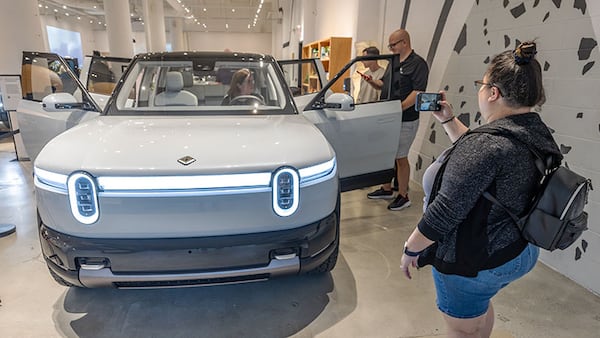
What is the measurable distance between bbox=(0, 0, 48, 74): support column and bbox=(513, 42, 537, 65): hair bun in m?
7.09

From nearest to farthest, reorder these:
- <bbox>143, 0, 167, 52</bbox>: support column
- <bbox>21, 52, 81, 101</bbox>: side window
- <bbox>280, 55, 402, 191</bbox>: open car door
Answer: <bbox>280, 55, 402, 191</bbox>: open car door
<bbox>21, 52, 81, 101</bbox>: side window
<bbox>143, 0, 167, 52</bbox>: support column

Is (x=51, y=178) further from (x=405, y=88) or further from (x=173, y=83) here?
(x=405, y=88)

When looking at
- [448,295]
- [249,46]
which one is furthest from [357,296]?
[249,46]

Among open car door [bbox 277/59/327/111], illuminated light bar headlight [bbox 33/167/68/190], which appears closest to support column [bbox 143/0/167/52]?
open car door [bbox 277/59/327/111]

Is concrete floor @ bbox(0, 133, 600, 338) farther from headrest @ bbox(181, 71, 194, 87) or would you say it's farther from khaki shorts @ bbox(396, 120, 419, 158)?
headrest @ bbox(181, 71, 194, 87)

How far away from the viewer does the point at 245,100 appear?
2674 millimetres

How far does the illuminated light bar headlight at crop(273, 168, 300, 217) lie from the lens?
5.40 feet

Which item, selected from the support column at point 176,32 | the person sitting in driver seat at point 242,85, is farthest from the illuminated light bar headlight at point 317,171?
the support column at point 176,32

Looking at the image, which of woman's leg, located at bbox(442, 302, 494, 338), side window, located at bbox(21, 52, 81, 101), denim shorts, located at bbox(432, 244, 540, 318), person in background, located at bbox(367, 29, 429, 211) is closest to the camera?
denim shorts, located at bbox(432, 244, 540, 318)

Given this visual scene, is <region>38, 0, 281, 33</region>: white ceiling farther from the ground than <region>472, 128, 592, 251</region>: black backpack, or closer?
farther from the ground

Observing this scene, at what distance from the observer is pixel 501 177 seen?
106 centimetres

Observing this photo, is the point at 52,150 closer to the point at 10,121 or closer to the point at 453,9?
the point at 453,9

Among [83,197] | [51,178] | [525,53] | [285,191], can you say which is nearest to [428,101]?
[525,53]

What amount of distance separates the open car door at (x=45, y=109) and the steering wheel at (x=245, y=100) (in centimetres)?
94
